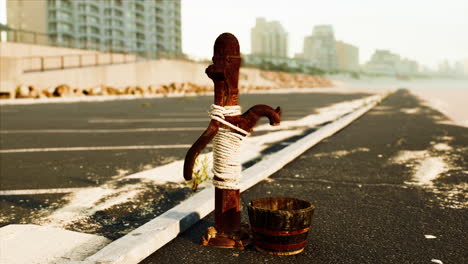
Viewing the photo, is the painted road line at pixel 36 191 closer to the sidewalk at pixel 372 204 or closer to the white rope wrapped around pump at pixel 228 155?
the sidewalk at pixel 372 204

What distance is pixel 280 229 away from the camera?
2.99 metres

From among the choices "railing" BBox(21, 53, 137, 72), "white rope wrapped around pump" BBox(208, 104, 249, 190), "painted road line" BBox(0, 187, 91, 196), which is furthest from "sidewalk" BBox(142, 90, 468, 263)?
"railing" BBox(21, 53, 137, 72)

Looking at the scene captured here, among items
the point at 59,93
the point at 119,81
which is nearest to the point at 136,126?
the point at 59,93

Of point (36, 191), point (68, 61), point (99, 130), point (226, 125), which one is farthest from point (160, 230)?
point (68, 61)

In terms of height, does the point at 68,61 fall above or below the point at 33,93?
above

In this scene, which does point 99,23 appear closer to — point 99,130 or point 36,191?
point 99,130

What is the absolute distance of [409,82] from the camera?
155875 millimetres

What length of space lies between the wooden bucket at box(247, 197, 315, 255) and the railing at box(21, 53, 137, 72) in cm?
3590

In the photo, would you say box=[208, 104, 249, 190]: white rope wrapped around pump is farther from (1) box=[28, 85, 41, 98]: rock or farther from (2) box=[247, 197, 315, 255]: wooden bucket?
(1) box=[28, 85, 41, 98]: rock

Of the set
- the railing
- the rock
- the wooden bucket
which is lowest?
the wooden bucket

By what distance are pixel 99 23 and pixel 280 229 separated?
9969 centimetres

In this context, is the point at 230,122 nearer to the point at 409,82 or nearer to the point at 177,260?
the point at 177,260

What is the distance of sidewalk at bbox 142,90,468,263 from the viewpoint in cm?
317

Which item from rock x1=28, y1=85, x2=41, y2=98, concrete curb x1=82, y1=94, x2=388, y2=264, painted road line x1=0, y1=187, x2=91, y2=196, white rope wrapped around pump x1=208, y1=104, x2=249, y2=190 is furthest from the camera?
rock x1=28, y1=85, x2=41, y2=98
